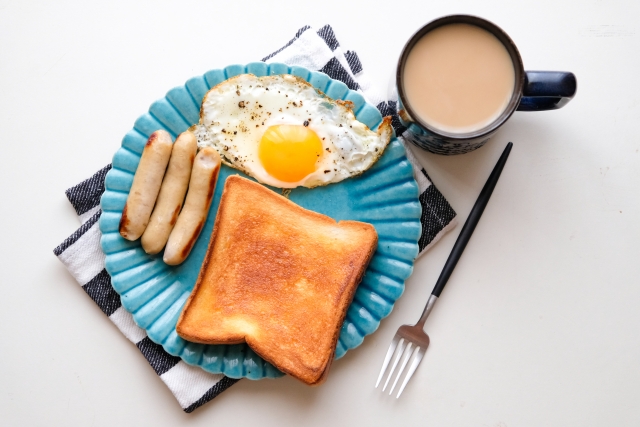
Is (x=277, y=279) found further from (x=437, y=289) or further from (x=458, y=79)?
(x=458, y=79)

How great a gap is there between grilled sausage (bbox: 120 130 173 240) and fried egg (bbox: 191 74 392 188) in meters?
0.15

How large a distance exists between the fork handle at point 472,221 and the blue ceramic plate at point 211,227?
17 cm

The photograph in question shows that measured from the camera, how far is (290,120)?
1930 mm

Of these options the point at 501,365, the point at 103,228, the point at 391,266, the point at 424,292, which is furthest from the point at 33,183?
the point at 501,365

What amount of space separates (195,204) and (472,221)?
3.61ft

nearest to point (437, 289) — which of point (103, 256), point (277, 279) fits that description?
point (277, 279)

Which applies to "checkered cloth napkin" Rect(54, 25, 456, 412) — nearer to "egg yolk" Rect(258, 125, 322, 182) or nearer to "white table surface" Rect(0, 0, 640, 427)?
"white table surface" Rect(0, 0, 640, 427)

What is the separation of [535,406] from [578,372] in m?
0.23

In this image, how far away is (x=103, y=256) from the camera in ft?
6.55

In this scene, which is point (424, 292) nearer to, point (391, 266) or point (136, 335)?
point (391, 266)

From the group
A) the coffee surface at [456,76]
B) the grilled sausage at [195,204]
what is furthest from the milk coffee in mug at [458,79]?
the grilled sausage at [195,204]

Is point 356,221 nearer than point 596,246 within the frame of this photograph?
Yes

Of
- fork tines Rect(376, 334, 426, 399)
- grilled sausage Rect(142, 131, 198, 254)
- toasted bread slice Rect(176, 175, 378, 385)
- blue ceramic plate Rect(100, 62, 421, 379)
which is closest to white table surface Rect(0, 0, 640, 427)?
fork tines Rect(376, 334, 426, 399)

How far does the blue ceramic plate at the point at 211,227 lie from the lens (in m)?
1.91
